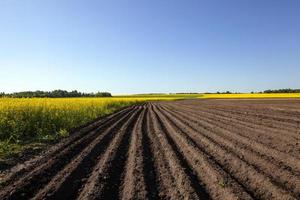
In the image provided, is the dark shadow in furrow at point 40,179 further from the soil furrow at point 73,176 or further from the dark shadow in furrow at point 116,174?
the dark shadow in furrow at point 116,174

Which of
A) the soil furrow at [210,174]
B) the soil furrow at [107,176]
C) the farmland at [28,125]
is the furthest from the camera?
the farmland at [28,125]

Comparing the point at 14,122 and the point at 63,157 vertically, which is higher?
the point at 14,122

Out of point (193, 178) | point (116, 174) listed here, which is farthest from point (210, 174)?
point (116, 174)

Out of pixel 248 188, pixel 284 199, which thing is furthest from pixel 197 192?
pixel 284 199

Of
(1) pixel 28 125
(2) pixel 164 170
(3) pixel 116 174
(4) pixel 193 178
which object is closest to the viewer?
(4) pixel 193 178

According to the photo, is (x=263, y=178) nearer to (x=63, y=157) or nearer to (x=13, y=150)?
(x=63, y=157)

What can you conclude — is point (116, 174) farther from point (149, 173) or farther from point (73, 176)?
point (73, 176)

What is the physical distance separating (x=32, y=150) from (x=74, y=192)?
512cm

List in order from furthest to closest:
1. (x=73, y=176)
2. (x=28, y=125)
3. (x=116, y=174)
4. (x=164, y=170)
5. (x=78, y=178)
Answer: (x=28, y=125)
(x=164, y=170)
(x=116, y=174)
(x=73, y=176)
(x=78, y=178)

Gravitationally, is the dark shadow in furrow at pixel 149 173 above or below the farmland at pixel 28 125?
below

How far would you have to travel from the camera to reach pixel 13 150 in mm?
10359

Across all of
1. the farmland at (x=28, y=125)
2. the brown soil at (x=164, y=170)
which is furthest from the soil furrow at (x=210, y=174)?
the farmland at (x=28, y=125)

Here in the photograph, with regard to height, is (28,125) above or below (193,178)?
above

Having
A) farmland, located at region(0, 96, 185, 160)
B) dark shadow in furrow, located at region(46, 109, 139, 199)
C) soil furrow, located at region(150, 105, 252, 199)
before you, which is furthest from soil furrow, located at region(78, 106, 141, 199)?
farmland, located at region(0, 96, 185, 160)
